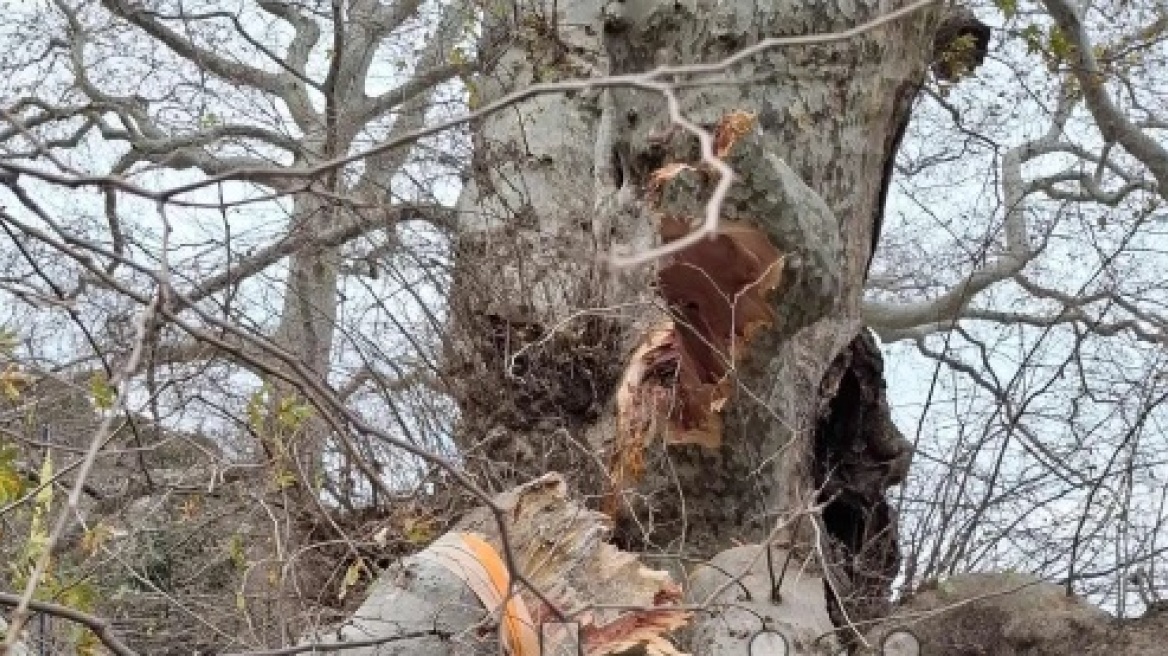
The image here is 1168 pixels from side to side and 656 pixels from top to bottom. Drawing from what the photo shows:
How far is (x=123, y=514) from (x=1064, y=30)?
15.1 ft

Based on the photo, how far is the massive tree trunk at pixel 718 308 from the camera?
343cm

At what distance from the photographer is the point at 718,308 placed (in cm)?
359

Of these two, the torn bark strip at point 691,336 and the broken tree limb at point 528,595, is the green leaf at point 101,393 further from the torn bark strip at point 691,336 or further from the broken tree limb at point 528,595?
→ the torn bark strip at point 691,336

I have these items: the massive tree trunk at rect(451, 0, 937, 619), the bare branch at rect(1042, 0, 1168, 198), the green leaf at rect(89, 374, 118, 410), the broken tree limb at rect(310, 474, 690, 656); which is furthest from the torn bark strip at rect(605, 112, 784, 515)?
the bare branch at rect(1042, 0, 1168, 198)

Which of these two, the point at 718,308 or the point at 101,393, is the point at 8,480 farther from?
the point at 718,308

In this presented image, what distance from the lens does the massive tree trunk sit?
135 inches

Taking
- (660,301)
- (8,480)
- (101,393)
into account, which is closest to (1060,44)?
(660,301)

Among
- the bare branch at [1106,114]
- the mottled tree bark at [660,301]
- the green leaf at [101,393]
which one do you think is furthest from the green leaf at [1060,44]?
the green leaf at [101,393]

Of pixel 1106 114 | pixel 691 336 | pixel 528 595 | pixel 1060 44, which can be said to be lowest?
pixel 528 595

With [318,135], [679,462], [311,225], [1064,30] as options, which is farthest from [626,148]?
[1064,30]

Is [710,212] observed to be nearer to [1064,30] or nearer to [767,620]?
[767,620]

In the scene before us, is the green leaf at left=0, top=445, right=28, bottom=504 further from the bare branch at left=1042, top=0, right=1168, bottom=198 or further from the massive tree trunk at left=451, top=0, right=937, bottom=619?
the bare branch at left=1042, top=0, right=1168, bottom=198

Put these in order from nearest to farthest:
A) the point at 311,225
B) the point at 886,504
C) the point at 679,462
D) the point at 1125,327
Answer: the point at 679,462
the point at 886,504
the point at 311,225
the point at 1125,327

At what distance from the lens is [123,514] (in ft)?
14.0
